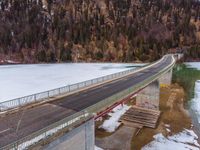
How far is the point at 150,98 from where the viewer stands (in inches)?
1620

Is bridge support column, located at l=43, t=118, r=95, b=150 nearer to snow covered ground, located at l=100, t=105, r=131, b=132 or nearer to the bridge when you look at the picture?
the bridge

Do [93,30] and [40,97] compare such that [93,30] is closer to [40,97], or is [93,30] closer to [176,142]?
[40,97]

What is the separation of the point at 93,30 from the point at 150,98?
123305mm

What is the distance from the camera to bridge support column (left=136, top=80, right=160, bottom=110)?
4062 cm

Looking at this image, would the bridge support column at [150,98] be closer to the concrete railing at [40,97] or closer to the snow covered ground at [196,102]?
the concrete railing at [40,97]

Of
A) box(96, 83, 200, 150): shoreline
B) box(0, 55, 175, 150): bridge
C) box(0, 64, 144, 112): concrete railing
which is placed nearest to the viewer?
box(0, 55, 175, 150): bridge

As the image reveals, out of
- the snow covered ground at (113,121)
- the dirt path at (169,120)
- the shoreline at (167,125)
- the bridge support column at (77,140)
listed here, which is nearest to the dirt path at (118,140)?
the shoreline at (167,125)

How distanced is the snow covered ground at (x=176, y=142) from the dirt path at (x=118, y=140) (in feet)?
8.79

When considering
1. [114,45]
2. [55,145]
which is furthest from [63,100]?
[114,45]

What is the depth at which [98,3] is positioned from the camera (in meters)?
186

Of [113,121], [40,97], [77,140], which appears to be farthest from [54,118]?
[113,121]

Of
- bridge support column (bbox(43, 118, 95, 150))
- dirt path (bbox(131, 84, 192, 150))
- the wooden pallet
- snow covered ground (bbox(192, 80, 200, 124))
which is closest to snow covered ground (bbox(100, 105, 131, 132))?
the wooden pallet

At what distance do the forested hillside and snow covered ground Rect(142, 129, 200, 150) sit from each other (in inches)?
3933

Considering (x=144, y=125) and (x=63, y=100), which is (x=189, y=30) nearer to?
(x=144, y=125)
